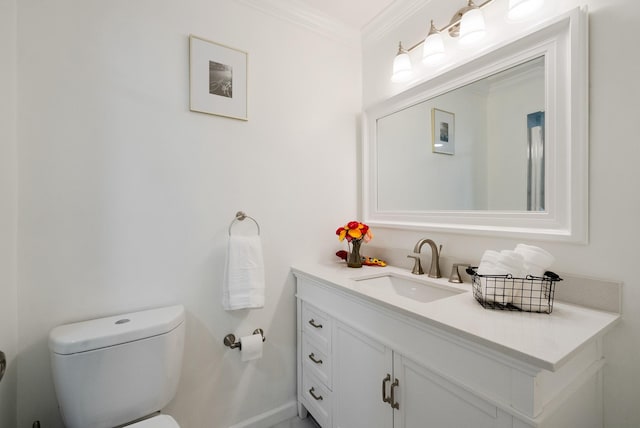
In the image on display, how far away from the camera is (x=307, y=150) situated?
1.71 m

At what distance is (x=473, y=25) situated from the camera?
3.89 feet

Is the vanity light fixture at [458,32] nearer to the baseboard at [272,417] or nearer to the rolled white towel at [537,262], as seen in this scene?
the rolled white towel at [537,262]

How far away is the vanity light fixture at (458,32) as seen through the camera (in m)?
1.06

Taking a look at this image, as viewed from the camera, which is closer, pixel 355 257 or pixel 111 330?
pixel 111 330

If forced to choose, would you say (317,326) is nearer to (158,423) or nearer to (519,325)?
(158,423)

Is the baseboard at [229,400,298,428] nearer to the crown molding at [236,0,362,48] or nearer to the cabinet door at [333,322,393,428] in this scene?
the cabinet door at [333,322,393,428]

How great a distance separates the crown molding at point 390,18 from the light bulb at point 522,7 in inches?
20.5

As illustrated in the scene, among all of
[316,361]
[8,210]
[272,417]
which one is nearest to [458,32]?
[316,361]

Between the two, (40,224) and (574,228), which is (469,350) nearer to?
(574,228)

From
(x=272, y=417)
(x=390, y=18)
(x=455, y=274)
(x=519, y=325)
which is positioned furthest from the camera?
(x=390, y=18)

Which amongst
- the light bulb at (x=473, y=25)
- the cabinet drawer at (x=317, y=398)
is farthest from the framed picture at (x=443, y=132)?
the cabinet drawer at (x=317, y=398)

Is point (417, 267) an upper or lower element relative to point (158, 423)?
upper

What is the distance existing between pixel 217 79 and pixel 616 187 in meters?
1.68

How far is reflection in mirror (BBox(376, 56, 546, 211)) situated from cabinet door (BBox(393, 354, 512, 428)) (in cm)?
74
